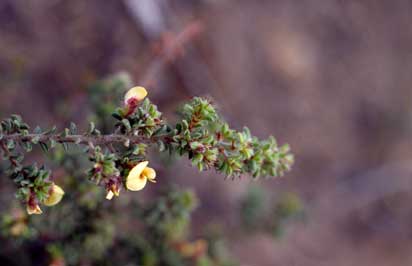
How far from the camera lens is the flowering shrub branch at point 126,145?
221 cm

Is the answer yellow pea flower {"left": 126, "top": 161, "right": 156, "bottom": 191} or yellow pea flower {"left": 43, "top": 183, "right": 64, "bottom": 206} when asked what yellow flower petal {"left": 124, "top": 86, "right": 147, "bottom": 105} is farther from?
yellow pea flower {"left": 43, "top": 183, "right": 64, "bottom": 206}

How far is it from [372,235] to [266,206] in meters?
2.02

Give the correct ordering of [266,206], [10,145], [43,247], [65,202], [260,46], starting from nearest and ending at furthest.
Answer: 1. [10,145]
2. [65,202]
3. [43,247]
4. [266,206]
5. [260,46]

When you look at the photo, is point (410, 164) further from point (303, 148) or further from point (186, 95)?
point (186, 95)

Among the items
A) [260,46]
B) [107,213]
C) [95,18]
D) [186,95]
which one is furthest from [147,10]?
[107,213]

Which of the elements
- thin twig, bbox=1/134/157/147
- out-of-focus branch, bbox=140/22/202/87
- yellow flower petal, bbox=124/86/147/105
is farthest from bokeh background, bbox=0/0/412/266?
thin twig, bbox=1/134/157/147

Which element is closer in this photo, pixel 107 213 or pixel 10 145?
pixel 10 145

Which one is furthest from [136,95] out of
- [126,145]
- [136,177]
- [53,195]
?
[53,195]

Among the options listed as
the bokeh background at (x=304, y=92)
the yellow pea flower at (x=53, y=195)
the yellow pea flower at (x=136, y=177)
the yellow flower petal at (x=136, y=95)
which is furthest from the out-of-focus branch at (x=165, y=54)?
the yellow pea flower at (x=136, y=177)

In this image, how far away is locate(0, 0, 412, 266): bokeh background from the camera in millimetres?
5082

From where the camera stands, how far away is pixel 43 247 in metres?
3.58

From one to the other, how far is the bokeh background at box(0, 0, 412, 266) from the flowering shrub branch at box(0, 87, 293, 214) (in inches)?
107

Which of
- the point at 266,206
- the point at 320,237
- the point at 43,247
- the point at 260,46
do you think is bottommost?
the point at 43,247

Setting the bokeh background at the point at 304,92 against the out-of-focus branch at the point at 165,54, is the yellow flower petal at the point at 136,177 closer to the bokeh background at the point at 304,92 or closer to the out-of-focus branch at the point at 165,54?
the out-of-focus branch at the point at 165,54
